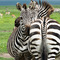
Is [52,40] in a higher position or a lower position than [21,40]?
lower

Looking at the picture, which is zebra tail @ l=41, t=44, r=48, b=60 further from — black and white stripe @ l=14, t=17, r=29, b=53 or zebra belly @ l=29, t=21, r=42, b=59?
black and white stripe @ l=14, t=17, r=29, b=53

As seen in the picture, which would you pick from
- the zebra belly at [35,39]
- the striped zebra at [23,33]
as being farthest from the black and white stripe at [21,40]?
the zebra belly at [35,39]

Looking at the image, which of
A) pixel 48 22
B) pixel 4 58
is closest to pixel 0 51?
pixel 4 58

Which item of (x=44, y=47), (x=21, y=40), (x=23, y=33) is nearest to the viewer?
(x=44, y=47)

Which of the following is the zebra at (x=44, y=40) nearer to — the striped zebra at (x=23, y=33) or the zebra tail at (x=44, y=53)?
the zebra tail at (x=44, y=53)

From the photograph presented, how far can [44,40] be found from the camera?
348cm

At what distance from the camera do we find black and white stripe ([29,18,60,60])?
3.48 m

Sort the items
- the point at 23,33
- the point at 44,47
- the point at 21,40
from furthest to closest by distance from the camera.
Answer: the point at 21,40
the point at 23,33
the point at 44,47

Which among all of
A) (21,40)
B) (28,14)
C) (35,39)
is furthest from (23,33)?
(35,39)

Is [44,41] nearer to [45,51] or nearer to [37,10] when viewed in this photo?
[45,51]

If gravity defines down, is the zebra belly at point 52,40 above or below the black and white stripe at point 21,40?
below

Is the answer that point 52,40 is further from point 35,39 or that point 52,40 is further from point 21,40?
point 21,40

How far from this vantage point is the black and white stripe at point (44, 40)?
3.48 m

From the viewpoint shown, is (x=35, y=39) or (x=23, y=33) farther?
(x=23, y=33)
